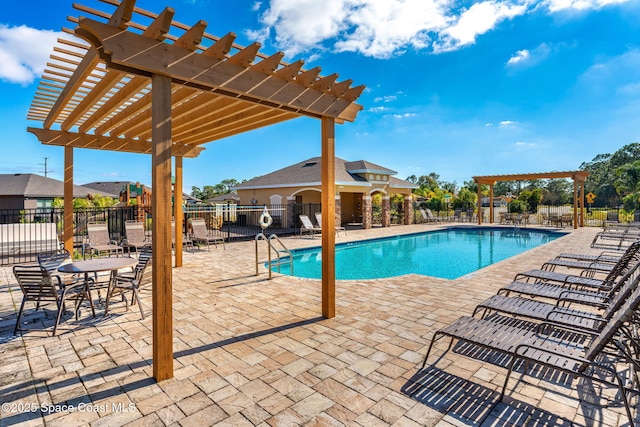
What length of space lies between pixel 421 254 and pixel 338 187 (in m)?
6.92

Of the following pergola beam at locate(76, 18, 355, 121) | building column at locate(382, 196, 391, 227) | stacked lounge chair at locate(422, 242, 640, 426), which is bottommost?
stacked lounge chair at locate(422, 242, 640, 426)

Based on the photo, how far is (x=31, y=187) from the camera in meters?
23.5

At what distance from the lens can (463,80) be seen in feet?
84.4

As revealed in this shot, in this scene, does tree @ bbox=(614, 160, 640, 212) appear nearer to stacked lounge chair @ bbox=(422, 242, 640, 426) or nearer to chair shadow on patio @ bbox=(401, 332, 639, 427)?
stacked lounge chair @ bbox=(422, 242, 640, 426)

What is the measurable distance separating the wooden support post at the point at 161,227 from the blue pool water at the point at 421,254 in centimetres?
584

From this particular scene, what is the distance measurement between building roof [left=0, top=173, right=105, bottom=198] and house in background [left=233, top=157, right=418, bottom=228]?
13101 mm

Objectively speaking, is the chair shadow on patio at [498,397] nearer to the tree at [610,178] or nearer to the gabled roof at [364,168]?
the gabled roof at [364,168]

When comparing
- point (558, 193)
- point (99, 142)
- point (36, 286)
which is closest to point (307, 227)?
point (99, 142)

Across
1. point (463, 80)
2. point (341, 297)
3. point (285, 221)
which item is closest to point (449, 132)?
point (463, 80)

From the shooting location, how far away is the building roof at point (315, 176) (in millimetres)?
18750

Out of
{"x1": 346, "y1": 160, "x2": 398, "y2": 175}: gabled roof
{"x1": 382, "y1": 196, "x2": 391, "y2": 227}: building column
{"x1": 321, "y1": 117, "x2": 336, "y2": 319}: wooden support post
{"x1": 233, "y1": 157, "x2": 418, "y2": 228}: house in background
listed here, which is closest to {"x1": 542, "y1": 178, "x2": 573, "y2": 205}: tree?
{"x1": 233, "y1": 157, "x2": 418, "y2": 228}: house in background

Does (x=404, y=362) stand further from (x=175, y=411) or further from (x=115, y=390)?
(x=115, y=390)

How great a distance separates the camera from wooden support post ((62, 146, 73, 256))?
24.6 ft

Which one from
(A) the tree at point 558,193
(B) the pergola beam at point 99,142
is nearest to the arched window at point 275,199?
(B) the pergola beam at point 99,142
